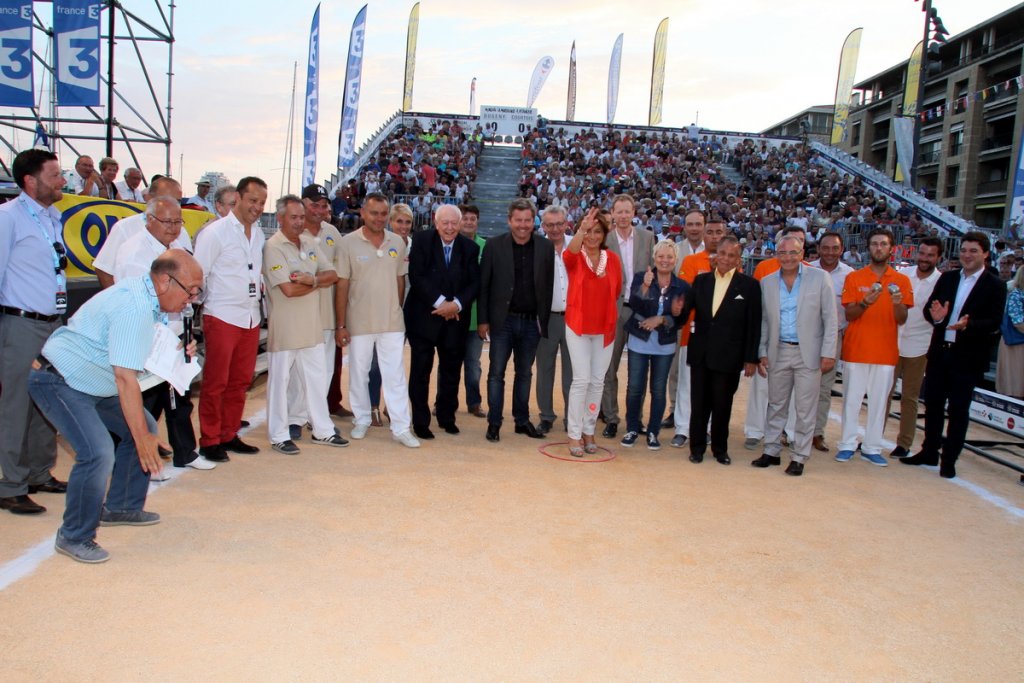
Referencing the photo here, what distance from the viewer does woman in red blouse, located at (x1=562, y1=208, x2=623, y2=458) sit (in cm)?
597

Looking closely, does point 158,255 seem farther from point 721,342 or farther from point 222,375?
point 721,342

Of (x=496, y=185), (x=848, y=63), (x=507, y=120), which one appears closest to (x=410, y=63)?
(x=507, y=120)

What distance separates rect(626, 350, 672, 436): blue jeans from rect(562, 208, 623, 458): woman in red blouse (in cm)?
49

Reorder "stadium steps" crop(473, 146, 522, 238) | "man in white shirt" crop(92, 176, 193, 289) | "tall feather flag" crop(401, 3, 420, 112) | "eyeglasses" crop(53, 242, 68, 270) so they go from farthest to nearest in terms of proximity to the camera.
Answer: "tall feather flag" crop(401, 3, 420, 112) < "stadium steps" crop(473, 146, 522, 238) < "man in white shirt" crop(92, 176, 193, 289) < "eyeglasses" crop(53, 242, 68, 270)

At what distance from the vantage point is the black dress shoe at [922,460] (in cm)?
640

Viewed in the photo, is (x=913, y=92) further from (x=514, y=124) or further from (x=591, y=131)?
(x=514, y=124)

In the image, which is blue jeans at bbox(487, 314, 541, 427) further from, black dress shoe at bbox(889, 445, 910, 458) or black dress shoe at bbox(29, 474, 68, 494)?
black dress shoe at bbox(889, 445, 910, 458)

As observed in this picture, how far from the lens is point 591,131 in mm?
30484

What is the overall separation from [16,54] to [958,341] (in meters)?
12.6

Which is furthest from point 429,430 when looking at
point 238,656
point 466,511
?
point 238,656

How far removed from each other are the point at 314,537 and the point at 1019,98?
48.4 metres

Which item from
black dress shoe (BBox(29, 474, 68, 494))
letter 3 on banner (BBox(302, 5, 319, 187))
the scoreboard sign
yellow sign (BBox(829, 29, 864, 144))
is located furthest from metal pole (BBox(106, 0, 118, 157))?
yellow sign (BBox(829, 29, 864, 144))

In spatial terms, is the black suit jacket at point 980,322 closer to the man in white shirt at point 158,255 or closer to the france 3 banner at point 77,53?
the man in white shirt at point 158,255

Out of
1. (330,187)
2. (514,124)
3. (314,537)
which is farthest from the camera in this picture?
(514,124)
